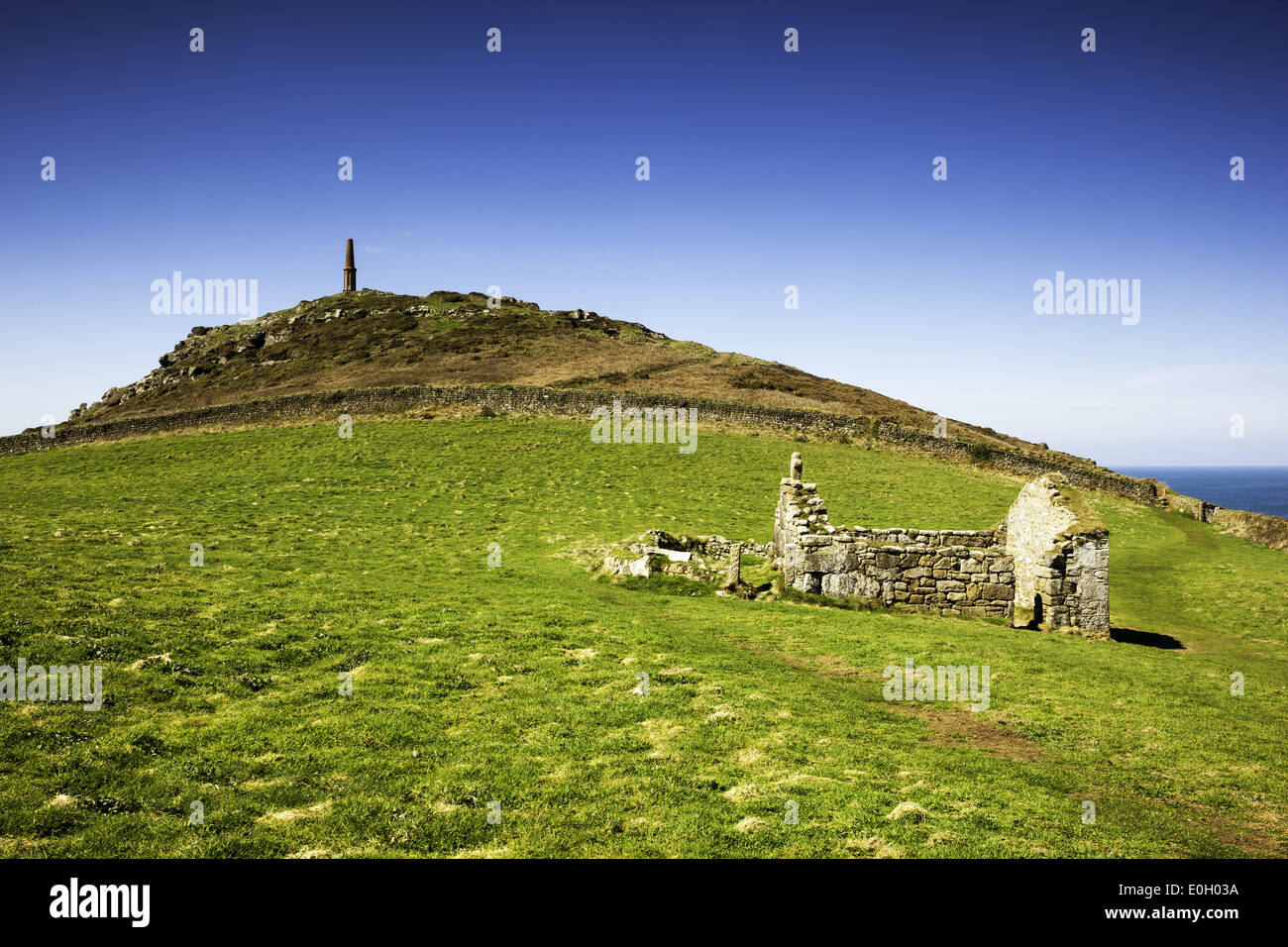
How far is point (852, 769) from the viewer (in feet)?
29.7

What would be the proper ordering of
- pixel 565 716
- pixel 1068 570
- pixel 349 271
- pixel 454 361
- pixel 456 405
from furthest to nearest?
pixel 349 271 < pixel 454 361 < pixel 456 405 < pixel 1068 570 < pixel 565 716

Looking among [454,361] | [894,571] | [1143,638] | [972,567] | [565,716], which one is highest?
[454,361]

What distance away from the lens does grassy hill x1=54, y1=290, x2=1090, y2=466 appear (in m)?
68.5

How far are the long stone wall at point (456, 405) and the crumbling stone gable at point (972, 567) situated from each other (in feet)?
106

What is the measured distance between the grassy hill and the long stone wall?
28.4 ft

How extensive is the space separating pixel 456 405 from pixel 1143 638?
157 feet

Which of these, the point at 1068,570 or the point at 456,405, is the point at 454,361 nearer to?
the point at 456,405

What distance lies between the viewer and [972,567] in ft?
64.5

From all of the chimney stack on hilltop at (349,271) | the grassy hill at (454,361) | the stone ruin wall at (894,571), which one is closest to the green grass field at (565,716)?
the stone ruin wall at (894,571)

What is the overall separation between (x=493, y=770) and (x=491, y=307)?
101 m

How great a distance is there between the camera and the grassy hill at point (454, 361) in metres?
68.5

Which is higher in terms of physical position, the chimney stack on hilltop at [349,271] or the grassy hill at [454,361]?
the chimney stack on hilltop at [349,271]

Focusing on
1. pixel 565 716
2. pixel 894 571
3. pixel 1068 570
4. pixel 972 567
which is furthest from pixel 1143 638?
pixel 565 716

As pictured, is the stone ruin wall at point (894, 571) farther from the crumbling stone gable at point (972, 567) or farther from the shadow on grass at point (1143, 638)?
the shadow on grass at point (1143, 638)
